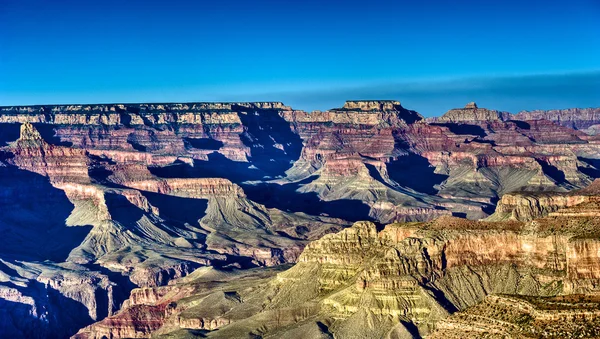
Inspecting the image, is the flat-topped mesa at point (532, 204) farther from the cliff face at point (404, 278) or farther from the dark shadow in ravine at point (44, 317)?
the dark shadow in ravine at point (44, 317)

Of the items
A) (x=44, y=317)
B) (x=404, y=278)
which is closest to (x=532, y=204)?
(x=404, y=278)

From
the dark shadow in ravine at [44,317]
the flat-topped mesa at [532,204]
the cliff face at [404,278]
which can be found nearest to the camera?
the cliff face at [404,278]

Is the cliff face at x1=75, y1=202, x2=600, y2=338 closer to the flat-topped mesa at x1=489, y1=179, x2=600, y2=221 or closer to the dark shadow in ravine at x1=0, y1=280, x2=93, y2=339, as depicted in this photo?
the flat-topped mesa at x1=489, y1=179, x2=600, y2=221

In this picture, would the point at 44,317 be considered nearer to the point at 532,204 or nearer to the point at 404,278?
the point at 532,204

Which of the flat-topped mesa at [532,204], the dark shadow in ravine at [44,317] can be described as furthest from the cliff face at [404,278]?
the dark shadow in ravine at [44,317]

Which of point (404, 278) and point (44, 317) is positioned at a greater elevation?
point (404, 278)

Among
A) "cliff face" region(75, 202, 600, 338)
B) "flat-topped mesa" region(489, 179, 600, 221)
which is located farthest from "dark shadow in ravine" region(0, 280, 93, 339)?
"flat-topped mesa" region(489, 179, 600, 221)

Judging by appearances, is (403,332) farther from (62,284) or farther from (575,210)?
(62,284)

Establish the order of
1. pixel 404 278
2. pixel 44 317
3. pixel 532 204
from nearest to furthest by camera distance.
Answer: pixel 404 278
pixel 532 204
pixel 44 317

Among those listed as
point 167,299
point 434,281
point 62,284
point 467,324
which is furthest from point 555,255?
point 62,284

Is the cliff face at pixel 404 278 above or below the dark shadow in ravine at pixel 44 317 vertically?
above

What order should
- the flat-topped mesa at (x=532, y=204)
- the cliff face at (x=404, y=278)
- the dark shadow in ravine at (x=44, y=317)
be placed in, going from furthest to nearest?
1. the dark shadow in ravine at (x=44, y=317)
2. the flat-topped mesa at (x=532, y=204)
3. the cliff face at (x=404, y=278)
